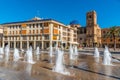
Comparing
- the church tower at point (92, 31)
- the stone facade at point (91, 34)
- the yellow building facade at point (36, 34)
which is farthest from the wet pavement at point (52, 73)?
the stone facade at point (91, 34)

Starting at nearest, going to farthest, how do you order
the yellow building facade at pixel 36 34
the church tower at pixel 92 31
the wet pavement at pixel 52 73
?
the wet pavement at pixel 52 73 < the yellow building facade at pixel 36 34 < the church tower at pixel 92 31

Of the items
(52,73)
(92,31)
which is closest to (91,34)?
(92,31)

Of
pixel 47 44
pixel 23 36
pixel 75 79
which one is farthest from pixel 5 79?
pixel 23 36

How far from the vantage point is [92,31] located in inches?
3691

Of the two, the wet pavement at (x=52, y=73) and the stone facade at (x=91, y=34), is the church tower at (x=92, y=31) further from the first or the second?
the wet pavement at (x=52, y=73)

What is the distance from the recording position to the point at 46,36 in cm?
6209

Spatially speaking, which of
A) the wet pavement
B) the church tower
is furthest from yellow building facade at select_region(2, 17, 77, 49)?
the wet pavement

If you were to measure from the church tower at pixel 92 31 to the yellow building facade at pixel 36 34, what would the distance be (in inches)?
916

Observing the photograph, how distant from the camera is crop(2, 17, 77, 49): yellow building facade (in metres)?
62.0

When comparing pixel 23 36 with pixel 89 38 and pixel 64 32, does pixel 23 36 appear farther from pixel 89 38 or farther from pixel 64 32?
pixel 89 38

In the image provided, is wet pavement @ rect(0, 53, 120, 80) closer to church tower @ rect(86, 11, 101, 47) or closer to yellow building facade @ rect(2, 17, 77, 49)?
yellow building facade @ rect(2, 17, 77, 49)

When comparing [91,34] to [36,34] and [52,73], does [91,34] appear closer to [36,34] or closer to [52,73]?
[36,34]

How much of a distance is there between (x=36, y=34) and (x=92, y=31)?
40.9 meters

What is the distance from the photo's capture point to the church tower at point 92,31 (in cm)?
9346
